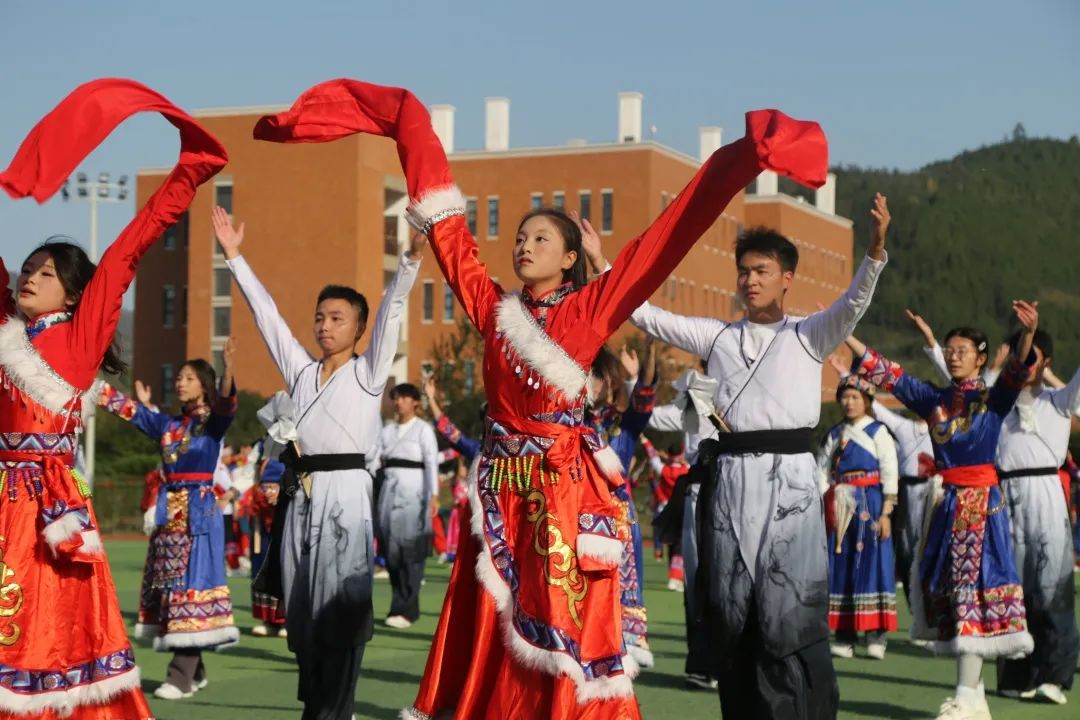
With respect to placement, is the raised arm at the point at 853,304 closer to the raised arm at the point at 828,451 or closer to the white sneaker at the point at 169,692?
the white sneaker at the point at 169,692

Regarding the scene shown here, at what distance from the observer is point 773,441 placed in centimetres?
681

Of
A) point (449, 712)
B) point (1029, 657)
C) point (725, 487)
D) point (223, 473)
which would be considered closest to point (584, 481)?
point (449, 712)

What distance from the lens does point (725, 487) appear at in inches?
270

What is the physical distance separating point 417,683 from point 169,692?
1.49 metres

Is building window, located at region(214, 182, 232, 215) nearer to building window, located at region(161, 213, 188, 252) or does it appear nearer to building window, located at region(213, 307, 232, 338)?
building window, located at region(213, 307, 232, 338)

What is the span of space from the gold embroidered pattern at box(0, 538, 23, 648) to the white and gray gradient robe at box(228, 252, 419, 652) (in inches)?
73.6

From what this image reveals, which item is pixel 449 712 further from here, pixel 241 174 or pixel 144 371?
pixel 144 371

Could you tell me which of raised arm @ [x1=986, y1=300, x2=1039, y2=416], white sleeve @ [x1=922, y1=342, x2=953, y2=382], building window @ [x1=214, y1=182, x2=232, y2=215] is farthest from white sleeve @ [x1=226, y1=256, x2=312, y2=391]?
building window @ [x1=214, y1=182, x2=232, y2=215]

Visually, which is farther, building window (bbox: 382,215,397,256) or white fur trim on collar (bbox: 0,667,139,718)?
building window (bbox: 382,215,397,256)

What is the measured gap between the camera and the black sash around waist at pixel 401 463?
15.7 metres

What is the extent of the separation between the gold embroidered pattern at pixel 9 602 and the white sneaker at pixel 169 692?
12.6 feet

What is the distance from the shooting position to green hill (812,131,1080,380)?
433 feet

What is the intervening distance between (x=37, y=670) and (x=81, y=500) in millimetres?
605

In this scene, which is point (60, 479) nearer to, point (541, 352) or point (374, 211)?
point (541, 352)
